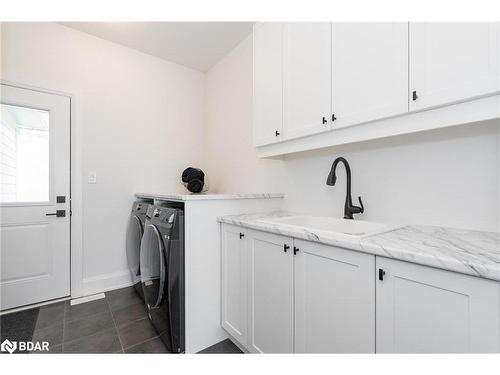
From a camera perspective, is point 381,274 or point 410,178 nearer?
point 381,274

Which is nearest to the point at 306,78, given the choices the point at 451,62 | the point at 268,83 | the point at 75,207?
the point at 268,83

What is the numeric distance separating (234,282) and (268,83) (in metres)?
1.41

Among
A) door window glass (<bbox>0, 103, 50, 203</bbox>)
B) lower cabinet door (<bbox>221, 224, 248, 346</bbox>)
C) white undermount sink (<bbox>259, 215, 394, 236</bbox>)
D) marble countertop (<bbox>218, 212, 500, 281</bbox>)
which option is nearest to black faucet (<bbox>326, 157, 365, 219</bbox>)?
white undermount sink (<bbox>259, 215, 394, 236</bbox>)

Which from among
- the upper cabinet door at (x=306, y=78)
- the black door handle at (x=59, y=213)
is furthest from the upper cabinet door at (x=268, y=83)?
the black door handle at (x=59, y=213)

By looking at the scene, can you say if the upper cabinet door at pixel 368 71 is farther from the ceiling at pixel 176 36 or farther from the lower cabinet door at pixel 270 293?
the ceiling at pixel 176 36

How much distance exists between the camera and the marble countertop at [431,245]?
636 mm

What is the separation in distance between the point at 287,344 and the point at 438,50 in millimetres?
1457

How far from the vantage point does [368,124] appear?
116 cm

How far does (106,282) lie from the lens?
241cm

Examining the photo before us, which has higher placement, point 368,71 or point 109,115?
point 109,115

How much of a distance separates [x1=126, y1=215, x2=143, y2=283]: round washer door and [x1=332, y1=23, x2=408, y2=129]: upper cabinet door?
1.96 m

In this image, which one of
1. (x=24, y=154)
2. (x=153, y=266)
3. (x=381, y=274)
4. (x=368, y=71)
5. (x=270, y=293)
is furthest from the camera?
(x=24, y=154)

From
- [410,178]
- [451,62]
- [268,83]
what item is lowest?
[410,178]

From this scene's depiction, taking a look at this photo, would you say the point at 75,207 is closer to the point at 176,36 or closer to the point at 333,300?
the point at 176,36
